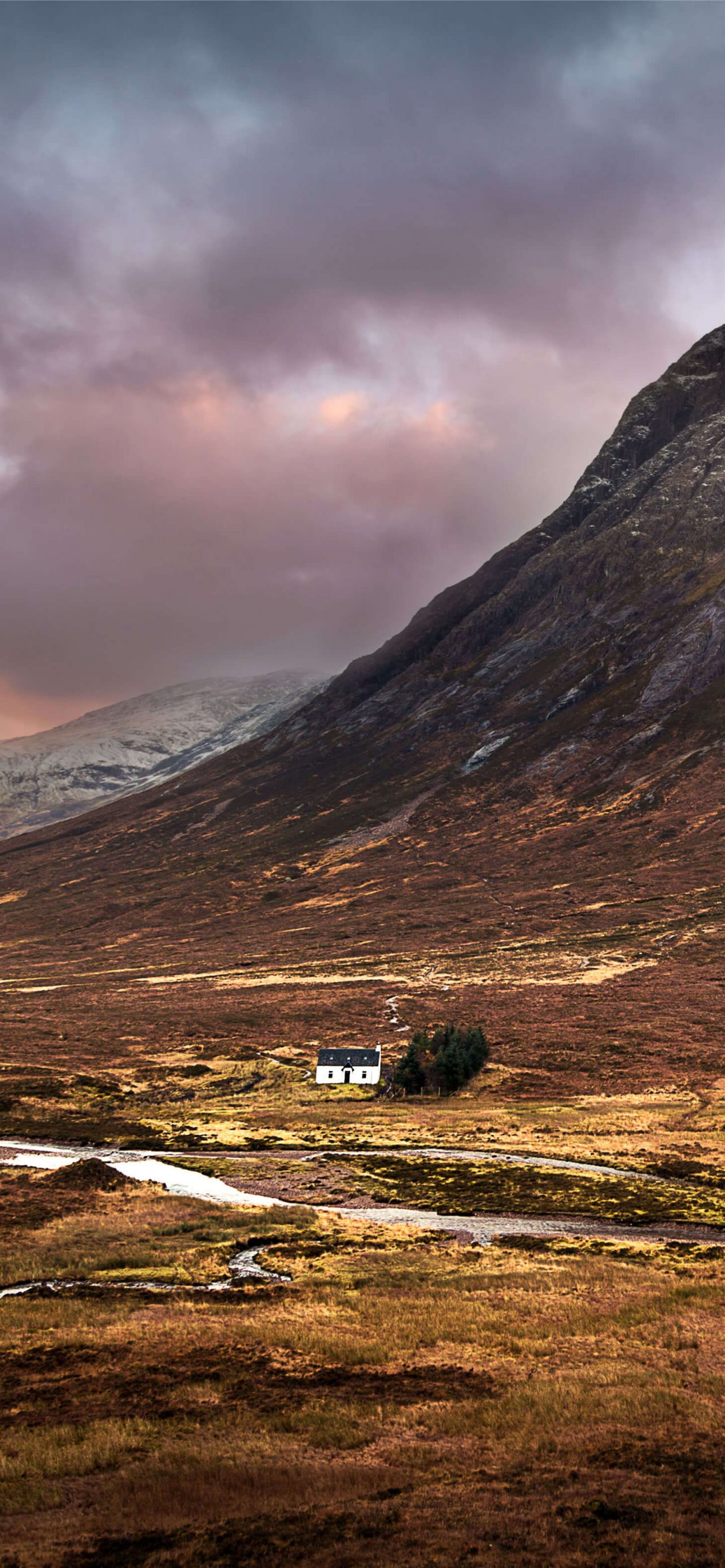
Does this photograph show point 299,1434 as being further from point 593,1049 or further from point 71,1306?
point 593,1049

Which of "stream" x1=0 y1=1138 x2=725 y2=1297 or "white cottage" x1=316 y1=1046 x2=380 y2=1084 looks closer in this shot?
"stream" x1=0 y1=1138 x2=725 y2=1297

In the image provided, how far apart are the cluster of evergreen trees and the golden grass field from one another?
68.5m

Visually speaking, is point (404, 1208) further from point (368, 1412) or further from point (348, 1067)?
point (348, 1067)

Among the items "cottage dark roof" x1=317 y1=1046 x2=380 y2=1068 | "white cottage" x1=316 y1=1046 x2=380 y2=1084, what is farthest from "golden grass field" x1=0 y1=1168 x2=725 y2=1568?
"cottage dark roof" x1=317 y1=1046 x2=380 y2=1068

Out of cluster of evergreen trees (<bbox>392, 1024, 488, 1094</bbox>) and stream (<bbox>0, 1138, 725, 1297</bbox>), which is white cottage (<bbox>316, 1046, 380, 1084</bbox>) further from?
stream (<bbox>0, 1138, 725, 1297</bbox>)

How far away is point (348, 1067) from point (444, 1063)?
12.8 m

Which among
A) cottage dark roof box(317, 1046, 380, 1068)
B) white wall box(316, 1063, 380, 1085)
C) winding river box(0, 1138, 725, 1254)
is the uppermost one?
winding river box(0, 1138, 725, 1254)

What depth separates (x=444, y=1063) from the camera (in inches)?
4345

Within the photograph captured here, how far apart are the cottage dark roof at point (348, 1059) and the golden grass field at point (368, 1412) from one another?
73.4 meters

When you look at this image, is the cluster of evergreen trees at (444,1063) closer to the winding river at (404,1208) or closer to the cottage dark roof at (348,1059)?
the cottage dark roof at (348,1059)

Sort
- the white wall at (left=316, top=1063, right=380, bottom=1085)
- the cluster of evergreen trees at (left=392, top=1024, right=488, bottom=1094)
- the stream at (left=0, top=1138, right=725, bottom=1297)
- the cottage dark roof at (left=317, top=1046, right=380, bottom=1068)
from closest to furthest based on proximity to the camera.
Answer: the stream at (left=0, top=1138, right=725, bottom=1297), the cluster of evergreen trees at (left=392, top=1024, right=488, bottom=1094), the white wall at (left=316, top=1063, right=380, bottom=1085), the cottage dark roof at (left=317, top=1046, right=380, bottom=1068)

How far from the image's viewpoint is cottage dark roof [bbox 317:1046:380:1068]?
115 meters

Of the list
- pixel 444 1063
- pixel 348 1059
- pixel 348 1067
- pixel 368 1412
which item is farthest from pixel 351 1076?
pixel 368 1412

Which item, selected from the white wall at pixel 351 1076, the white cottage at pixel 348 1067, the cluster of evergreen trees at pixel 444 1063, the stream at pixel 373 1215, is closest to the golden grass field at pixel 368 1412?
the stream at pixel 373 1215
